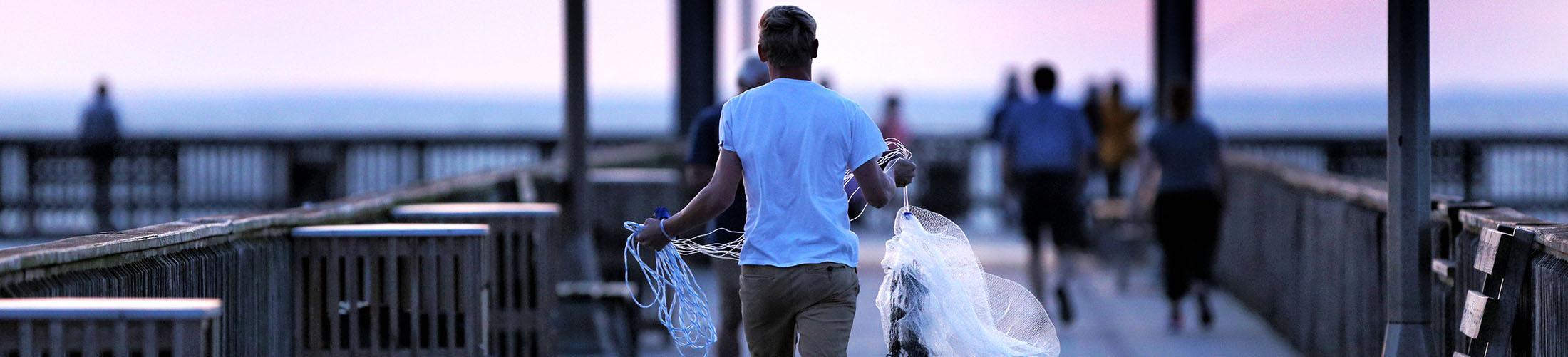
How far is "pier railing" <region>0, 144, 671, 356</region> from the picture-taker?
4598 millimetres

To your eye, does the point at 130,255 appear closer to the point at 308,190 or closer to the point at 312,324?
the point at 312,324

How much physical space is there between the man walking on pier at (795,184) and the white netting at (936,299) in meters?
0.30

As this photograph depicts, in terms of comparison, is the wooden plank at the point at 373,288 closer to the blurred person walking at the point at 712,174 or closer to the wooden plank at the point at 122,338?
the blurred person walking at the point at 712,174

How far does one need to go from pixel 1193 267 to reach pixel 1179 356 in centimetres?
122

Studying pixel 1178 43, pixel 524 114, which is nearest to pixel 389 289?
pixel 1178 43

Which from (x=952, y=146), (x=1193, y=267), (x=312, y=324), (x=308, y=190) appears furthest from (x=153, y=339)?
(x=952, y=146)

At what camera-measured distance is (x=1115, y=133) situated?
18984 mm

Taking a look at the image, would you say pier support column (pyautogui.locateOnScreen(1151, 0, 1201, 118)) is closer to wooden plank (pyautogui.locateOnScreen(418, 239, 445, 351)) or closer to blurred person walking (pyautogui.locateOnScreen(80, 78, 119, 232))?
blurred person walking (pyautogui.locateOnScreen(80, 78, 119, 232))

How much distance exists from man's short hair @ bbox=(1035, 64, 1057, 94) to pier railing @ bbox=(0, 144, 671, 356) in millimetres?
5073

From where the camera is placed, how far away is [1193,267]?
10875mm

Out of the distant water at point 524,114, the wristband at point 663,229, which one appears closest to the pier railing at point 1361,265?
the wristband at point 663,229

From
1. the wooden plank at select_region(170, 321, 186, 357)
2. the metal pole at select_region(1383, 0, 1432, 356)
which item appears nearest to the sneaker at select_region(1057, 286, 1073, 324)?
the metal pole at select_region(1383, 0, 1432, 356)

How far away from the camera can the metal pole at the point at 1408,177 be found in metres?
6.30

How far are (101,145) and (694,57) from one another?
8.49 metres
